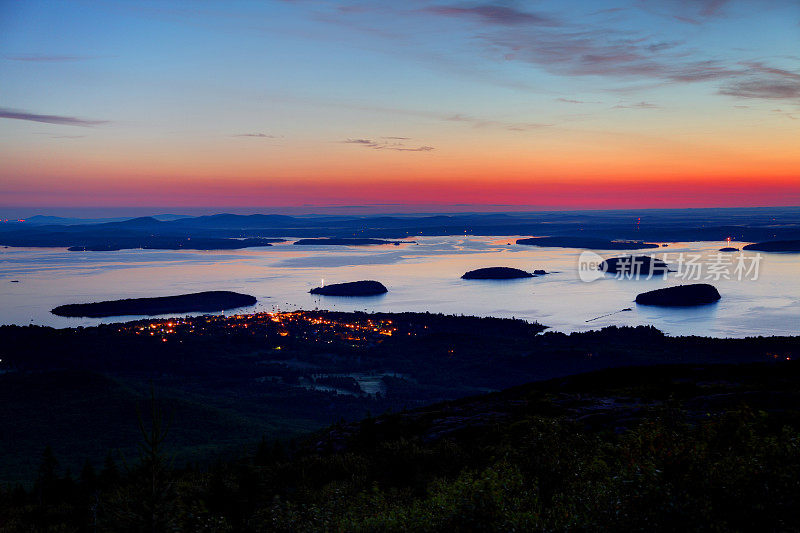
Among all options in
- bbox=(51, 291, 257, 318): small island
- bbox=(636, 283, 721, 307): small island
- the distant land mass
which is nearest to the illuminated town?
the distant land mass

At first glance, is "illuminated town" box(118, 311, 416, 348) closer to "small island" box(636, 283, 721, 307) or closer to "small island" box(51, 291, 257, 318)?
"small island" box(51, 291, 257, 318)

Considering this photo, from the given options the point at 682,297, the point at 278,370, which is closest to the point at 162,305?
the point at 278,370

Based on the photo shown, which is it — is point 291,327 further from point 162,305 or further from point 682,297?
point 682,297

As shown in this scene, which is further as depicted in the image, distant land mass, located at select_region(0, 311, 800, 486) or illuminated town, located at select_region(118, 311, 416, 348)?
illuminated town, located at select_region(118, 311, 416, 348)

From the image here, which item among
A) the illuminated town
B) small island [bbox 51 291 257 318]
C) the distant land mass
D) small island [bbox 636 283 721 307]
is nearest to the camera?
the distant land mass

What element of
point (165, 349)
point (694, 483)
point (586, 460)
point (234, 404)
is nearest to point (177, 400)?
point (234, 404)

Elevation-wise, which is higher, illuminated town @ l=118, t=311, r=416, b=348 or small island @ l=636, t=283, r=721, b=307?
small island @ l=636, t=283, r=721, b=307

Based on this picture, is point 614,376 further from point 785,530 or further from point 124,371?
point 124,371
